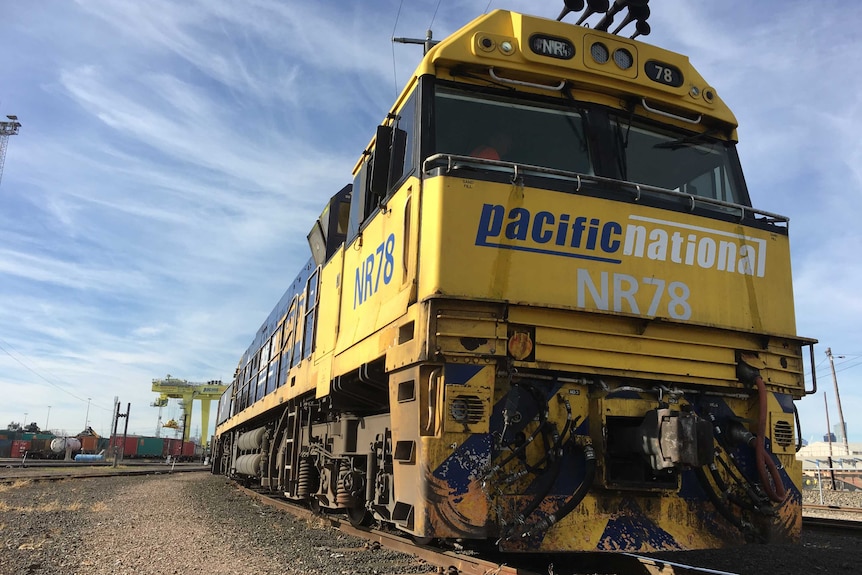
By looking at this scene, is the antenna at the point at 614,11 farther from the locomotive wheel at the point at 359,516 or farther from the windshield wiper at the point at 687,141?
the locomotive wheel at the point at 359,516

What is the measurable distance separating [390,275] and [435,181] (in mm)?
841

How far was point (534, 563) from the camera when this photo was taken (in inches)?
188

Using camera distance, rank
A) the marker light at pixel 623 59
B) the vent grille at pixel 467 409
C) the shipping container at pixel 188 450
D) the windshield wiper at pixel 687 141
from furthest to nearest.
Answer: the shipping container at pixel 188 450 → the windshield wiper at pixel 687 141 → the marker light at pixel 623 59 → the vent grille at pixel 467 409

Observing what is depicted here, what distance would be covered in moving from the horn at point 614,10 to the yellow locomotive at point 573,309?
0.02 meters

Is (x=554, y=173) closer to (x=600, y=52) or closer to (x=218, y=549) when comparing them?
(x=600, y=52)

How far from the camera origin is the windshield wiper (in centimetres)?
482

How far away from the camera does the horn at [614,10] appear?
16.0ft

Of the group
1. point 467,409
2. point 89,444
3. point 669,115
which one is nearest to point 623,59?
point 669,115

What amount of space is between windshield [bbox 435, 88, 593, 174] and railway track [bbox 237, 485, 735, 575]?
2.61 m

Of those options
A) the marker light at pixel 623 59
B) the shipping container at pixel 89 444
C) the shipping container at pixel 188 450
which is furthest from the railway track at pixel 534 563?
the shipping container at pixel 89 444

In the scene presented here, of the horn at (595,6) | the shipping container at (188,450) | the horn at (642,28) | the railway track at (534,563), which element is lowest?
the shipping container at (188,450)

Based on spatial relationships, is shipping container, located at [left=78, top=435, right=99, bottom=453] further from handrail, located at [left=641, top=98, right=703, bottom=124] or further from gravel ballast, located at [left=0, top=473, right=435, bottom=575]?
handrail, located at [left=641, top=98, right=703, bottom=124]

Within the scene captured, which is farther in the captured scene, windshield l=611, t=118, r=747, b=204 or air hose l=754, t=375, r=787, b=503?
windshield l=611, t=118, r=747, b=204

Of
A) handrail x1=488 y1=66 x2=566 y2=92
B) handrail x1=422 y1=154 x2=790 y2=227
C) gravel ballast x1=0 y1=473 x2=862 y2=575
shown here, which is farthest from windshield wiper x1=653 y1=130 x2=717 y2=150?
gravel ballast x1=0 y1=473 x2=862 y2=575
